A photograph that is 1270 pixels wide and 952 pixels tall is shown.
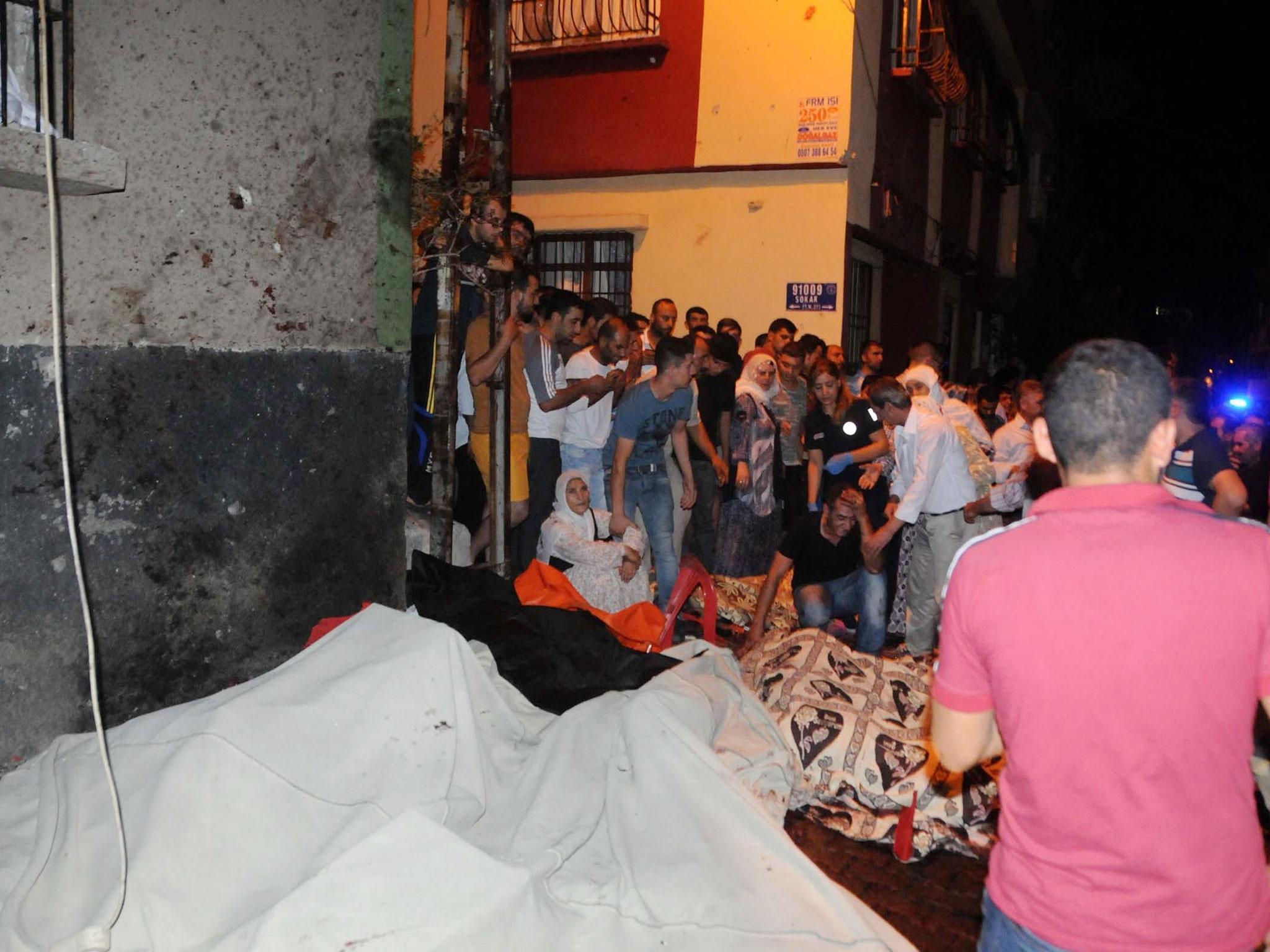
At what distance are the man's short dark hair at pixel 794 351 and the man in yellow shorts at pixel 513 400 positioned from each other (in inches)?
125

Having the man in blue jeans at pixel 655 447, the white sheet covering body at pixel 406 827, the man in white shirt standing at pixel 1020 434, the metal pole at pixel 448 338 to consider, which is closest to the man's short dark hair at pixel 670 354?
the man in blue jeans at pixel 655 447

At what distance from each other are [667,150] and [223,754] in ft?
35.2

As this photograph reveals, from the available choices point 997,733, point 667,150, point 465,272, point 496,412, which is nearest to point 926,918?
Answer: point 997,733

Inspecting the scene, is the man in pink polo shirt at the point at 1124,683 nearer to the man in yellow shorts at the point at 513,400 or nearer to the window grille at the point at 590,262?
the man in yellow shorts at the point at 513,400

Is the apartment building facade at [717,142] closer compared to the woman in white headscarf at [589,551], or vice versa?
the woman in white headscarf at [589,551]

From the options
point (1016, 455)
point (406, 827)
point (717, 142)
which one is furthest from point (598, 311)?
point (717, 142)

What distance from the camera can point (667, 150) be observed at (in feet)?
42.2

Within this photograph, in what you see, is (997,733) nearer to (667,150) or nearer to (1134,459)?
(1134,459)

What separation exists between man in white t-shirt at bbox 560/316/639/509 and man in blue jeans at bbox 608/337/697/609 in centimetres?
12

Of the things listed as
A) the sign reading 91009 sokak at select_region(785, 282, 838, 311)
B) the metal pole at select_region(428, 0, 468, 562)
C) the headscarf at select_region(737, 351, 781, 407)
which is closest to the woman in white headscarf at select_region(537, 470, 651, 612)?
the metal pole at select_region(428, 0, 468, 562)

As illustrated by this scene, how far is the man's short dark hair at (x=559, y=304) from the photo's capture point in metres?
7.45

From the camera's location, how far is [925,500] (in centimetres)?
695

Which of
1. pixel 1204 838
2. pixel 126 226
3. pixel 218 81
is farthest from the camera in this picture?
pixel 218 81

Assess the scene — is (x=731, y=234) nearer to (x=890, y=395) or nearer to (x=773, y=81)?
(x=773, y=81)
